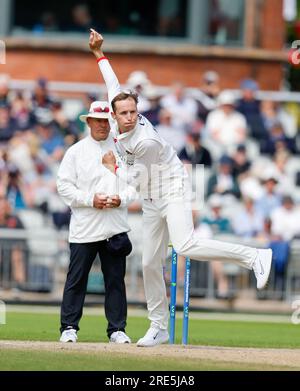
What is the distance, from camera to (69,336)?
42.5 ft

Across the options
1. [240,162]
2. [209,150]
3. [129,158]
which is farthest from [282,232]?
[129,158]

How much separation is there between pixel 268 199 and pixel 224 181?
103cm

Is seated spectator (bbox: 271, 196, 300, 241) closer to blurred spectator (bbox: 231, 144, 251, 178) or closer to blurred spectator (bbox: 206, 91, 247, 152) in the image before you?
blurred spectator (bbox: 231, 144, 251, 178)

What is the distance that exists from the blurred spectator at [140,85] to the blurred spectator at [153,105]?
63 millimetres

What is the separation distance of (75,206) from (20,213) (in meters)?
9.77

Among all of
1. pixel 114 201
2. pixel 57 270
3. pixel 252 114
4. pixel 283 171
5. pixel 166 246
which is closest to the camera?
pixel 166 246

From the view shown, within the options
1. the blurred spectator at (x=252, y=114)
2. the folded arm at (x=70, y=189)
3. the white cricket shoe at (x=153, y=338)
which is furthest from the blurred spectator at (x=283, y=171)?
the white cricket shoe at (x=153, y=338)

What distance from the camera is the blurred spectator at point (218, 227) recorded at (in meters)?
21.7

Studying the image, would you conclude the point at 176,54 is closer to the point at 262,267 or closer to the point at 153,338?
the point at 153,338

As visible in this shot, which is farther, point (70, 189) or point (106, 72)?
point (70, 189)

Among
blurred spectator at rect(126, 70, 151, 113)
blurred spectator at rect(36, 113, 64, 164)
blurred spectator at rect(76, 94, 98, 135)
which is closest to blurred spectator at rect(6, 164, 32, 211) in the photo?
blurred spectator at rect(36, 113, 64, 164)

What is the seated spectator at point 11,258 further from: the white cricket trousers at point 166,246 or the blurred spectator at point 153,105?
the white cricket trousers at point 166,246

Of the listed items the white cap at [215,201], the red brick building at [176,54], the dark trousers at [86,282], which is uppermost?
the red brick building at [176,54]

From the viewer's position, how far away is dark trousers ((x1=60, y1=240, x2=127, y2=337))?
42.7 feet
